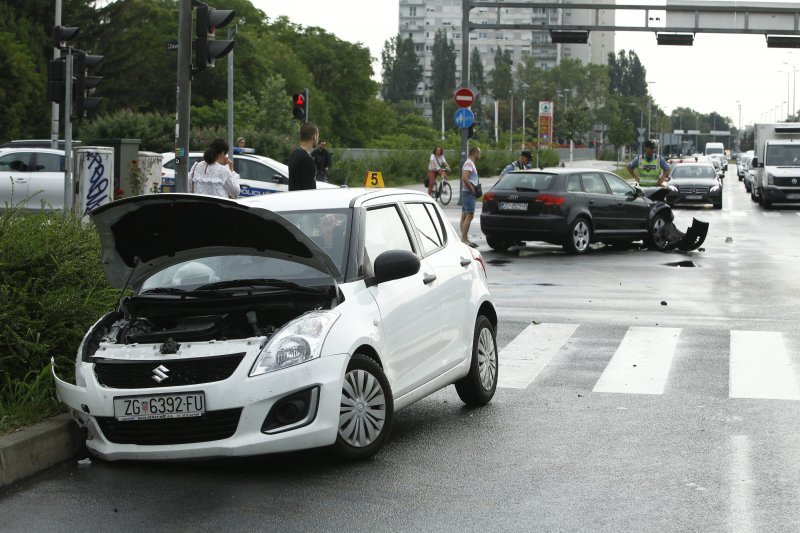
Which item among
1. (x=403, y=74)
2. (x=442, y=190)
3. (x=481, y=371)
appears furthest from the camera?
(x=403, y=74)

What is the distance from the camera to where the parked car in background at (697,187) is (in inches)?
1613

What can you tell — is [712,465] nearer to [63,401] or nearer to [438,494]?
[438,494]

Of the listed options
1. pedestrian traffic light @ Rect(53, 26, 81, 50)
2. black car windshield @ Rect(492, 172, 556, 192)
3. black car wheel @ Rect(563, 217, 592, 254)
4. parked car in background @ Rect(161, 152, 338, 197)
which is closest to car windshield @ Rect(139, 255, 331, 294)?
pedestrian traffic light @ Rect(53, 26, 81, 50)

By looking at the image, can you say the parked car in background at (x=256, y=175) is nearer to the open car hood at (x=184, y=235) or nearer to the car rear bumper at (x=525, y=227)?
the car rear bumper at (x=525, y=227)

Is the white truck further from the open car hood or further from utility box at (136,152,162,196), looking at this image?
the open car hood

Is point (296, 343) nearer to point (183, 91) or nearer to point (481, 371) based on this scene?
point (481, 371)

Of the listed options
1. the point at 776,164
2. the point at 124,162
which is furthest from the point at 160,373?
the point at 776,164

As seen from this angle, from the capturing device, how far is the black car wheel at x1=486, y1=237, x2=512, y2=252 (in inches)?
910

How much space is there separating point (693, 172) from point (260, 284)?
122 feet

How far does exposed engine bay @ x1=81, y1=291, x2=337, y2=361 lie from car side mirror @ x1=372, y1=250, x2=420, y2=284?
43 centimetres

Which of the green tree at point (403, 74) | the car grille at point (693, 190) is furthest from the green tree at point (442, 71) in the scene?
the car grille at point (693, 190)

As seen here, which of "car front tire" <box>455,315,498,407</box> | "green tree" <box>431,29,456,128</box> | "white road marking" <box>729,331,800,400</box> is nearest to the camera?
"car front tire" <box>455,315,498,407</box>

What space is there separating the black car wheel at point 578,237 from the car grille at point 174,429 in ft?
53.6

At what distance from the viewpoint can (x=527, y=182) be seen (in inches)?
888
